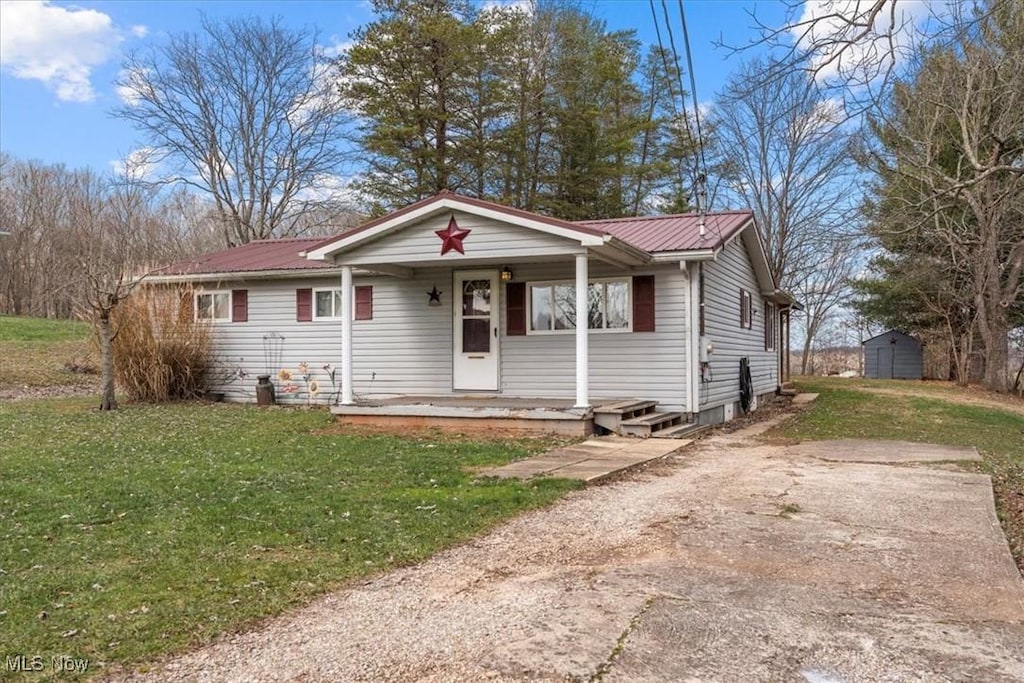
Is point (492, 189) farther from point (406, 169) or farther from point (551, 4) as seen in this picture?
point (551, 4)

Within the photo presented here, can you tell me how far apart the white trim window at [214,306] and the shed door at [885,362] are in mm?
23068

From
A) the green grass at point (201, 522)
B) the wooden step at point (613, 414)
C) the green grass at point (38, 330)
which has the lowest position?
the green grass at point (201, 522)

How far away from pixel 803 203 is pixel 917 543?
77.4 ft

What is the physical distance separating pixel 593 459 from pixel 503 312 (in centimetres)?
493

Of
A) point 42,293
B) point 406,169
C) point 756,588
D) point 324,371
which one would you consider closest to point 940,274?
point 406,169

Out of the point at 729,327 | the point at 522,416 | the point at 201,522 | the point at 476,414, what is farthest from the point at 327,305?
the point at 201,522

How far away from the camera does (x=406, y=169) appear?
77.2 feet

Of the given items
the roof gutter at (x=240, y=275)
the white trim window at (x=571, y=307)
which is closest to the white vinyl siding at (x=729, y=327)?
the white trim window at (x=571, y=307)

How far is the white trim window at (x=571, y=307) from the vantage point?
38.8 feet

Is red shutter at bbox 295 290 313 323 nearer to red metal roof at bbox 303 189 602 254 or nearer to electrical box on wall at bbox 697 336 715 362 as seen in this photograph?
red metal roof at bbox 303 189 602 254

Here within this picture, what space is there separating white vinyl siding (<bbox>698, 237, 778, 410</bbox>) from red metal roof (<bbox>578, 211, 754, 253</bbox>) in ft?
1.48

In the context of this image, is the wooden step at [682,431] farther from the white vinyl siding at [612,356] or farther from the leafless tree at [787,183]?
the leafless tree at [787,183]

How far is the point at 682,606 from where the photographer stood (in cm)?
358

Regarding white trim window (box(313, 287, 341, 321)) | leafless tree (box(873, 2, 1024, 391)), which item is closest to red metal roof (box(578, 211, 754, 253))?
leafless tree (box(873, 2, 1024, 391))
